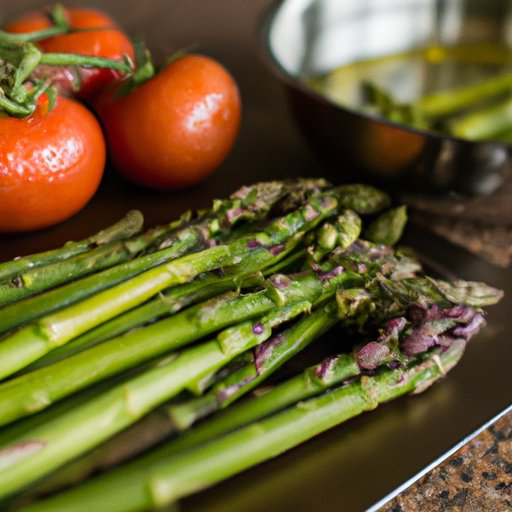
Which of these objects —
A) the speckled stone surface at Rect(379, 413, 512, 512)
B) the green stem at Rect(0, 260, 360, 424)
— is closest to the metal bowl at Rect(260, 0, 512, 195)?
the green stem at Rect(0, 260, 360, 424)

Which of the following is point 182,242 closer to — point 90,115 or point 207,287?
point 207,287

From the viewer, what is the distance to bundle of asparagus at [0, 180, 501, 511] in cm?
75

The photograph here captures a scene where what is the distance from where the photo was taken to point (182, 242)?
3.34 ft

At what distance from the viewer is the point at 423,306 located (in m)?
0.95

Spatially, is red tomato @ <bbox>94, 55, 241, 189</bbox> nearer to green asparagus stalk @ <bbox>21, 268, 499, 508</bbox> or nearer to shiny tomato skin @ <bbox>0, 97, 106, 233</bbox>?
shiny tomato skin @ <bbox>0, 97, 106, 233</bbox>

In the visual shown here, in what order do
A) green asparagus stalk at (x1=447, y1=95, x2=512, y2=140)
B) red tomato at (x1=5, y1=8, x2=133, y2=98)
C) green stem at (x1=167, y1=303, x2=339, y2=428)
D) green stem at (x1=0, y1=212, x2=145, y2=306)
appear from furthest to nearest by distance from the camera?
green asparagus stalk at (x1=447, y1=95, x2=512, y2=140)
red tomato at (x1=5, y1=8, x2=133, y2=98)
green stem at (x1=0, y1=212, x2=145, y2=306)
green stem at (x1=167, y1=303, x2=339, y2=428)

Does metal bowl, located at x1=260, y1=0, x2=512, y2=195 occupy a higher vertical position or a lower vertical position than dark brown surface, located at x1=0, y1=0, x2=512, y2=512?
higher

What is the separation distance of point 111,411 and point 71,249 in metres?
0.34

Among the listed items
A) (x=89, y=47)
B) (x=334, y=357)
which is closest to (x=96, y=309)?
(x=334, y=357)

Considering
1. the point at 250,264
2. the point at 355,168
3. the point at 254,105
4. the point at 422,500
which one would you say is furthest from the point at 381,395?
the point at 254,105

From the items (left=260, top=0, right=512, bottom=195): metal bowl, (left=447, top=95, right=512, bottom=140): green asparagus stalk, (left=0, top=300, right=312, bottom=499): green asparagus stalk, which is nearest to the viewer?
(left=0, top=300, right=312, bottom=499): green asparagus stalk

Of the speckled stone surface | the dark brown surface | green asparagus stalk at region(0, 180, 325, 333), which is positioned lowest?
the speckled stone surface

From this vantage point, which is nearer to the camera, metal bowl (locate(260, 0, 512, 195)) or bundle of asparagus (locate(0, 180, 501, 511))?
bundle of asparagus (locate(0, 180, 501, 511))

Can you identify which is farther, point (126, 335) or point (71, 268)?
point (71, 268)
